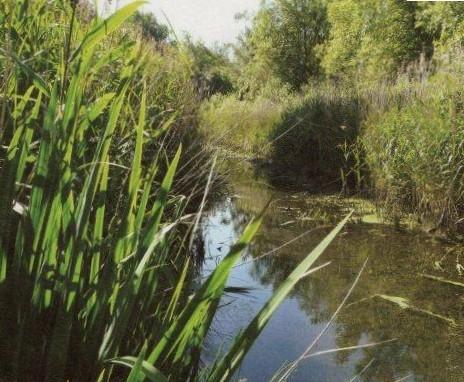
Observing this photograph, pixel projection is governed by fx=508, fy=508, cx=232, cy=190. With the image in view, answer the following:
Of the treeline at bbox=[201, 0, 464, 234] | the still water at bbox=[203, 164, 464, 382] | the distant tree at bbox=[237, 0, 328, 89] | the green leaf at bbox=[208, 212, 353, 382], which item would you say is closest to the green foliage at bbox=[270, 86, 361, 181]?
the treeline at bbox=[201, 0, 464, 234]

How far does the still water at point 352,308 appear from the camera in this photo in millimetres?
2689

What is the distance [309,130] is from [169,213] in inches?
251

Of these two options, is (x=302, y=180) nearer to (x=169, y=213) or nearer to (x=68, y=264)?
(x=169, y=213)

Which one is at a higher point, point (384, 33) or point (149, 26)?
point (384, 33)

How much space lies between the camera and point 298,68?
87.8 feet

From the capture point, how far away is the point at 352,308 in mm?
3490

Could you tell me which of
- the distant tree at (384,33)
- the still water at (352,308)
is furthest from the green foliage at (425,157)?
the distant tree at (384,33)

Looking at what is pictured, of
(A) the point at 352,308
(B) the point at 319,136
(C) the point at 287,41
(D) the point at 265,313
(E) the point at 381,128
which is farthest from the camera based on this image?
(C) the point at 287,41

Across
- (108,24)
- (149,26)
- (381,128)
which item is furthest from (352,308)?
(381,128)

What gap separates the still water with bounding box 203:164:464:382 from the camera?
269cm

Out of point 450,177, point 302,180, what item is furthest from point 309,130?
point 450,177

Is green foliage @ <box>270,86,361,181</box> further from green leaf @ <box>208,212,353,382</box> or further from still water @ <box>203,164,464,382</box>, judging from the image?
green leaf @ <box>208,212,353,382</box>

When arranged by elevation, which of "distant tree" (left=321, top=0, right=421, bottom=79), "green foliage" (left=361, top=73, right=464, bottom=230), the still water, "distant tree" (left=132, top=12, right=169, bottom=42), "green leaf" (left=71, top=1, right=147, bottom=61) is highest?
"distant tree" (left=321, top=0, right=421, bottom=79)

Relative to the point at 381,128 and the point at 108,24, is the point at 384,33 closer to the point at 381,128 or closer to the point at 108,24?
the point at 381,128
